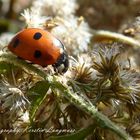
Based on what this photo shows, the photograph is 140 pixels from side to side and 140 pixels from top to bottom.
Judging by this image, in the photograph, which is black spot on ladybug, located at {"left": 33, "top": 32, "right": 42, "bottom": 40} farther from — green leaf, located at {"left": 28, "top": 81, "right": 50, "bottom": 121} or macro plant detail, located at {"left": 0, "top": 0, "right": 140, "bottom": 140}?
green leaf, located at {"left": 28, "top": 81, "right": 50, "bottom": 121}

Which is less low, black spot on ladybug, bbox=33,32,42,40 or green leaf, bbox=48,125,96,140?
black spot on ladybug, bbox=33,32,42,40

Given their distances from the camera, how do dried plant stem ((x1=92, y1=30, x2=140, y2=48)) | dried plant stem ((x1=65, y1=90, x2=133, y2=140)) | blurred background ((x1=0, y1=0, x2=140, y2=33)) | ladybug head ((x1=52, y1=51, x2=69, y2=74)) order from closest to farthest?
dried plant stem ((x1=65, y1=90, x2=133, y2=140))
ladybug head ((x1=52, y1=51, x2=69, y2=74))
dried plant stem ((x1=92, y1=30, x2=140, y2=48))
blurred background ((x1=0, y1=0, x2=140, y2=33))

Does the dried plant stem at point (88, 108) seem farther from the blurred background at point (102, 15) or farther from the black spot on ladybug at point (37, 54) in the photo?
the blurred background at point (102, 15)

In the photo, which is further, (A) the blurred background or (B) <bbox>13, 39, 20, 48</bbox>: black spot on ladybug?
(A) the blurred background

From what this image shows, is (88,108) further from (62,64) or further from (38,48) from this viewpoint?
(38,48)

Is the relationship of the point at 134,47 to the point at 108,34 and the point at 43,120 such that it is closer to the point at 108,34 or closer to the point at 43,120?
the point at 108,34

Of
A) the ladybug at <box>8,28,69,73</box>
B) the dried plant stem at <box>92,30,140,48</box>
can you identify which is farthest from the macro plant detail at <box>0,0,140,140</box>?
the dried plant stem at <box>92,30,140,48</box>

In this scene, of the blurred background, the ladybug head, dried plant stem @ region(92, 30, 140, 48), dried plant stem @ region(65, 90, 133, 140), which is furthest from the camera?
the blurred background

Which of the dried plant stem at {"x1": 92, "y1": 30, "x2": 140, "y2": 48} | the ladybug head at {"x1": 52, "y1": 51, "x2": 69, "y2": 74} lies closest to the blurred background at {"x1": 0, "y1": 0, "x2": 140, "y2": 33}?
the dried plant stem at {"x1": 92, "y1": 30, "x2": 140, "y2": 48}

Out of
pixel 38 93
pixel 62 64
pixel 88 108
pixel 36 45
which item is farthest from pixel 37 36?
pixel 88 108

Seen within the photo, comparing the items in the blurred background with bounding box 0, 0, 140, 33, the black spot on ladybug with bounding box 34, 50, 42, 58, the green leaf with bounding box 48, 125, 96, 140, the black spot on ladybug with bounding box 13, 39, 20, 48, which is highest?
the blurred background with bounding box 0, 0, 140, 33
